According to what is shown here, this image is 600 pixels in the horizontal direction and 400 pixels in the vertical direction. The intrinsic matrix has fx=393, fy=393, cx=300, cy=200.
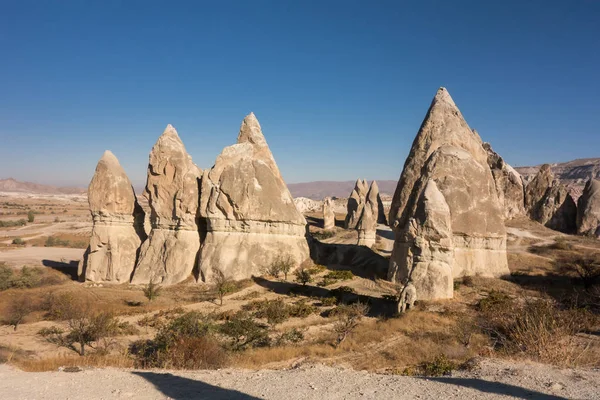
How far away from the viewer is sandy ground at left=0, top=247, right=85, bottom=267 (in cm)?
2850

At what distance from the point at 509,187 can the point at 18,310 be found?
122 feet

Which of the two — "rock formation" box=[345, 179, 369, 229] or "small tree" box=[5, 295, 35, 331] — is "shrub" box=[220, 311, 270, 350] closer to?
"small tree" box=[5, 295, 35, 331]

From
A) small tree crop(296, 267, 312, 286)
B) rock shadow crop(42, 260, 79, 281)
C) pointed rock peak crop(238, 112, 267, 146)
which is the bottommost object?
rock shadow crop(42, 260, 79, 281)

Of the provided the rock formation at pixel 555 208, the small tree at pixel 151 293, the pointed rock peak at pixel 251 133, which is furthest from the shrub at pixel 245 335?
the rock formation at pixel 555 208

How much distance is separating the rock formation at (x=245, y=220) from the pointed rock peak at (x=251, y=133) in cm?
164

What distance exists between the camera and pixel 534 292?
1579cm

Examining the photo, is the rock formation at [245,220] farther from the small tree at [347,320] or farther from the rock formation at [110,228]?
the small tree at [347,320]

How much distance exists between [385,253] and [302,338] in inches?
718

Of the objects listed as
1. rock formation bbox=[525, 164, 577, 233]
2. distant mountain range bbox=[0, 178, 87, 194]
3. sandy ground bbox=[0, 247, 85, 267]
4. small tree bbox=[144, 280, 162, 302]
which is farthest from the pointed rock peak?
distant mountain range bbox=[0, 178, 87, 194]

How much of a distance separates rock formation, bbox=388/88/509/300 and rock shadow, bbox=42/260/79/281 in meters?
18.7

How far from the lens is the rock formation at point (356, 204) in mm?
43156

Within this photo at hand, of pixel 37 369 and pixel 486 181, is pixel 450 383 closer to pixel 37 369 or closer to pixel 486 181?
pixel 37 369

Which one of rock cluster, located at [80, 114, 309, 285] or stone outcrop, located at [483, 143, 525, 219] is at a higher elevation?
stone outcrop, located at [483, 143, 525, 219]

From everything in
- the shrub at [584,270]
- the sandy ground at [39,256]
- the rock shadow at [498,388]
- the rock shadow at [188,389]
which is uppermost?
the shrub at [584,270]
